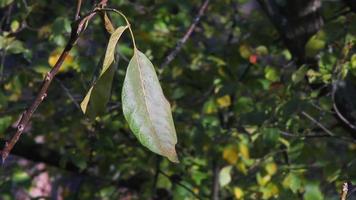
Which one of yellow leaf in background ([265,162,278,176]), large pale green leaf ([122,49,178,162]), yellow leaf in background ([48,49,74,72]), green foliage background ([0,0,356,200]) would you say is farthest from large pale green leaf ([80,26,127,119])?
yellow leaf in background ([265,162,278,176])

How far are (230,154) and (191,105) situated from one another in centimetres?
48

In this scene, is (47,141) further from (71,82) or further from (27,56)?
(27,56)

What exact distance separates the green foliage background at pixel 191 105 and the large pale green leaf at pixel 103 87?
4.69 ft

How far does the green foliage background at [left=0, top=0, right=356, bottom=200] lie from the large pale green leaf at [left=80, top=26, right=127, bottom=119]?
1.43m

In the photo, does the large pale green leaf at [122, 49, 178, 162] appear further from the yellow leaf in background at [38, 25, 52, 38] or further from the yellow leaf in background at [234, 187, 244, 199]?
the yellow leaf in background at [234, 187, 244, 199]

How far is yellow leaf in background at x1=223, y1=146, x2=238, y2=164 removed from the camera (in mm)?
3342

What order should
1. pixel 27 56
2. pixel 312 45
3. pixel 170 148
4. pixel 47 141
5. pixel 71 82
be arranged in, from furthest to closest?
pixel 47 141 → pixel 71 82 → pixel 27 56 → pixel 312 45 → pixel 170 148

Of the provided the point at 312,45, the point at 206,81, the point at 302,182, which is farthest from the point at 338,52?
the point at 206,81

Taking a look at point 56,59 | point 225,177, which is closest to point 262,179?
point 225,177

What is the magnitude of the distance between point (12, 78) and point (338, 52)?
54.0 inches

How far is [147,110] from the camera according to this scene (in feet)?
4.33

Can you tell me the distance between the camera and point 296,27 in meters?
3.01

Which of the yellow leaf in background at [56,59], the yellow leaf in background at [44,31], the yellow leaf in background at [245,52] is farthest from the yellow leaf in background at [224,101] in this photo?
the yellow leaf in background at [44,31]

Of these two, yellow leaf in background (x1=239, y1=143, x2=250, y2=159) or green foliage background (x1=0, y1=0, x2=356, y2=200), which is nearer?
green foliage background (x1=0, y1=0, x2=356, y2=200)
